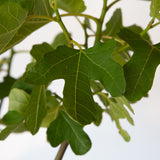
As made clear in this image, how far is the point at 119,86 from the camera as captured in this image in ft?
1.67

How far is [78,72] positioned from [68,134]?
0.71 feet

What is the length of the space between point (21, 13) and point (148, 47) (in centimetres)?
22

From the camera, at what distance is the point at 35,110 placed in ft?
2.10

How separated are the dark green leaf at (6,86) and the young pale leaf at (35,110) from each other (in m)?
0.22

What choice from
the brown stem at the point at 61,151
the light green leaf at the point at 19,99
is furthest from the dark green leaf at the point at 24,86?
the brown stem at the point at 61,151

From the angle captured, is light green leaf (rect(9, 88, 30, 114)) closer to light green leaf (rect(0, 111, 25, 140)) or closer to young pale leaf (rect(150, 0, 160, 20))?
light green leaf (rect(0, 111, 25, 140))

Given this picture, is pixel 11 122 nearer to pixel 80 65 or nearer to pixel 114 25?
pixel 80 65

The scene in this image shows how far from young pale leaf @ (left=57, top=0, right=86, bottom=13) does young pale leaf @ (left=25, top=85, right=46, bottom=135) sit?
0.62ft

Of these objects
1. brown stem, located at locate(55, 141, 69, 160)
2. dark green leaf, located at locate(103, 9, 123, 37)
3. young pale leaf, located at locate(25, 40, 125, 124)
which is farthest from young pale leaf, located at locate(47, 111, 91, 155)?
dark green leaf, located at locate(103, 9, 123, 37)

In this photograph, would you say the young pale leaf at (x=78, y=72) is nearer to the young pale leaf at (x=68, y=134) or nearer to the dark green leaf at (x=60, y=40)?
the young pale leaf at (x=68, y=134)

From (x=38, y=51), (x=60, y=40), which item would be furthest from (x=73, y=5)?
(x=60, y=40)

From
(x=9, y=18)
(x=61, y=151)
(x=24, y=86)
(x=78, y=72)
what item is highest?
(x=9, y=18)

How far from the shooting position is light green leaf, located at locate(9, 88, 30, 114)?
73 cm

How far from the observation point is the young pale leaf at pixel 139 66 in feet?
1.76
